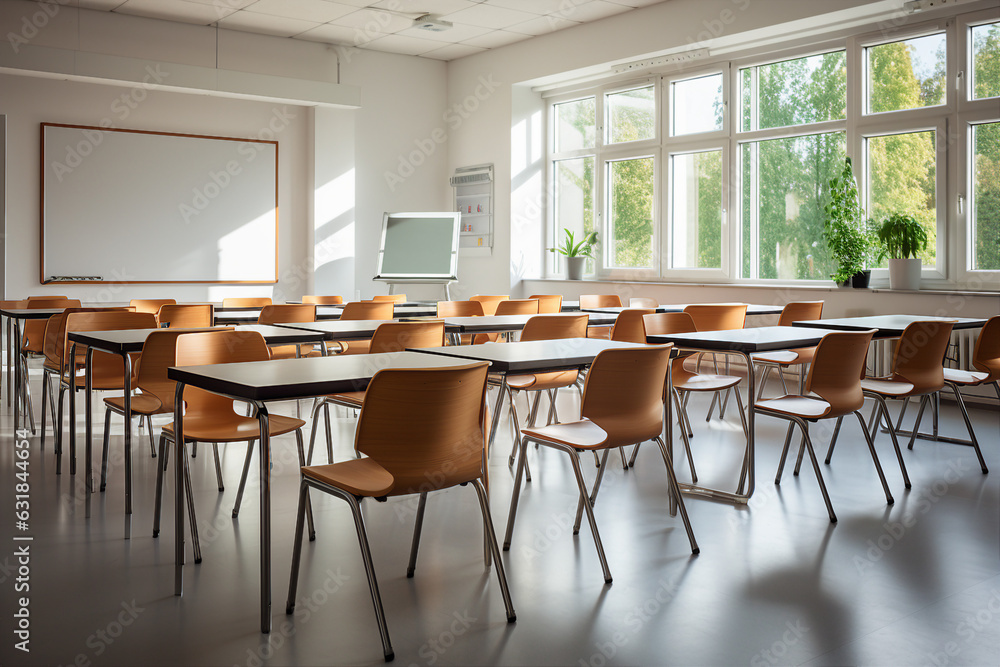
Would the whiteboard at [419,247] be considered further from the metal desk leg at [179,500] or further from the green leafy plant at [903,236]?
the metal desk leg at [179,500]

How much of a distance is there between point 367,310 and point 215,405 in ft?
8.02

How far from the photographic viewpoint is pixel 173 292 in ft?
30.8

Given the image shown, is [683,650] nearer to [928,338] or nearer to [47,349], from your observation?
[928,338]

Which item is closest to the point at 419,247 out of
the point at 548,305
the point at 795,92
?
the point at 548,305

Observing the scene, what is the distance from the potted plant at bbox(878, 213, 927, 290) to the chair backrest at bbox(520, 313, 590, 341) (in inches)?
135

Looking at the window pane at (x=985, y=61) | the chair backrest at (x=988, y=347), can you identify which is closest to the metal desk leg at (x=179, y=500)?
the chair backrest at (x=988, y=347)

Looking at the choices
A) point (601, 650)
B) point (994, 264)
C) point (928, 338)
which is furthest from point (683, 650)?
point (994, 264)

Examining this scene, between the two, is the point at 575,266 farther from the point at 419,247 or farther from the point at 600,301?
the point at 600,301

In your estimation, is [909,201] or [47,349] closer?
[47,349]

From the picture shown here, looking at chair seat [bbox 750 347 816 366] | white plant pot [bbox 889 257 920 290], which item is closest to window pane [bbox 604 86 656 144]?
white plant pot [bbox 889 257 920 290]

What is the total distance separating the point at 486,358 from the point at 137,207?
7268mm

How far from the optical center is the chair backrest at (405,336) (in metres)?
3.97

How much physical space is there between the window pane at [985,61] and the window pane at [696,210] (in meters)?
2.45

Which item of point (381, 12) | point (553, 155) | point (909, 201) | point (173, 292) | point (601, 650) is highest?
point (381, 12)
